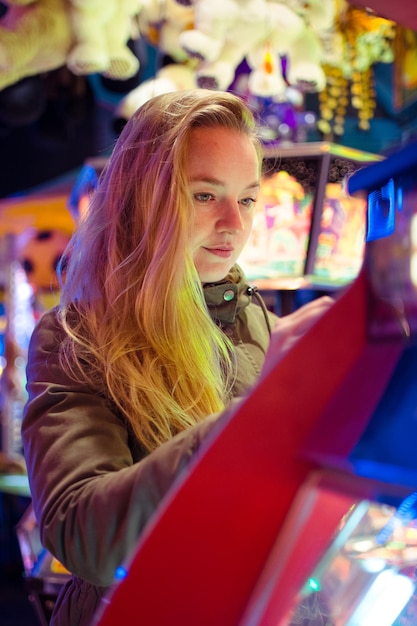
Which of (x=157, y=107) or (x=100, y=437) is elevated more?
(x=157, y=107)

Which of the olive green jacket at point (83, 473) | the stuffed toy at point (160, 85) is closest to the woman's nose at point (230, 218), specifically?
the olive green jacket at point (83, 473)

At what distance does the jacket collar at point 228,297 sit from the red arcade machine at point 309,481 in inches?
25.5

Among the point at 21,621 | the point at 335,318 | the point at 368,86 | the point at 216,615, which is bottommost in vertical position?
the point at 21,621

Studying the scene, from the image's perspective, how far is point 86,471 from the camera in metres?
0.89

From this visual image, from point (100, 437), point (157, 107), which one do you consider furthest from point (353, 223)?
point (100, 437)

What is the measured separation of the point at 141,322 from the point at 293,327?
44cm

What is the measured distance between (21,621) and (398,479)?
4.49m

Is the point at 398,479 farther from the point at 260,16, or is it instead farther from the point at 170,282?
the point at 260,16

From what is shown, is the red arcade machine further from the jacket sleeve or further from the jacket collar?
the jacket collar

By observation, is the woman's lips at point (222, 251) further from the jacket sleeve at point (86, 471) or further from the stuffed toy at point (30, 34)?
the stuffed toy at point (30, 34)

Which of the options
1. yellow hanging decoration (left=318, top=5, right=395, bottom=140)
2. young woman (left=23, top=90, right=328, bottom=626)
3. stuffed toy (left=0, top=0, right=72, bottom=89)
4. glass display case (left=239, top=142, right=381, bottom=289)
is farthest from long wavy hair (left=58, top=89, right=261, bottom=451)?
yellow hanging decoration (left=318, top=5, right=395, bottom=140)

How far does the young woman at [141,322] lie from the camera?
94cm

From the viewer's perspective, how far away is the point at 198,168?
4.10 ft

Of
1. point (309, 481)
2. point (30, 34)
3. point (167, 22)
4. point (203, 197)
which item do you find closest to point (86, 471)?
point (309, 481)
